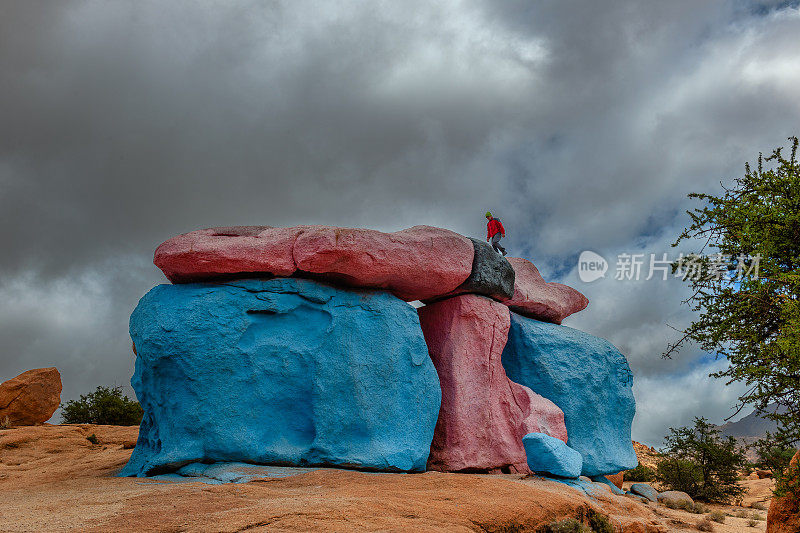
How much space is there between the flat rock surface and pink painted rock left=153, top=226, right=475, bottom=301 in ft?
10.8

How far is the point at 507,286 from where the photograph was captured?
11.0 m

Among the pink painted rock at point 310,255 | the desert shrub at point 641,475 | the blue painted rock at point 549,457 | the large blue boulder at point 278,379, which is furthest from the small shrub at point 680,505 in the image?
the pink painted rock at point 310,255

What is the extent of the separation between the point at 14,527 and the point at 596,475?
10407 millimetres

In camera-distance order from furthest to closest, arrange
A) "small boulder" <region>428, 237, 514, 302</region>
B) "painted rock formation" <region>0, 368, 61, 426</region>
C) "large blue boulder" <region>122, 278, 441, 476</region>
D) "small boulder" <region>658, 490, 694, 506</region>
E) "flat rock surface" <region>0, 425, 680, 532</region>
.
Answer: "painted rock formation" <region>0, 368, 61, 426</region>
"small boulder" <region>658, 490, 694, 506</region>
"small boulder" <region>428, 237, 514, 302</region>
"large blue boulder" <region>122, 278, 441, 476</region>
"flat rock surface" <region>0, 425, 680, 532</region>

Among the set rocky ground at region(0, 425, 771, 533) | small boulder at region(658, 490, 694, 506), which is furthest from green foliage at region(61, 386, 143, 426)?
small boulder at region(658, 490, 694, 506)

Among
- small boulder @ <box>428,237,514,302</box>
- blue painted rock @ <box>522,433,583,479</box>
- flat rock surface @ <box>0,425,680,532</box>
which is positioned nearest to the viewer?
flat rock surface @ <box>0,425,680,532</box>

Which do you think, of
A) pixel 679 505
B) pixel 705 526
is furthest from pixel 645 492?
pixel 705 526

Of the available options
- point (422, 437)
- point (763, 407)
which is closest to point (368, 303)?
point (422, 437)

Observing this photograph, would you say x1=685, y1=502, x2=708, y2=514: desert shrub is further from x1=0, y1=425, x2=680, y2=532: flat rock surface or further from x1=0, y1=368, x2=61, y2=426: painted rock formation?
x1=0, y1=368, x2=61, y2=426: painted rock formation

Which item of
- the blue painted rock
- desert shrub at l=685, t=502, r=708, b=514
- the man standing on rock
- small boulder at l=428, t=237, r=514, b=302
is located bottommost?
desert shrub at l=685, t=502, r=708, b=514

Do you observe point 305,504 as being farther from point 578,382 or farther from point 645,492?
point 645,492

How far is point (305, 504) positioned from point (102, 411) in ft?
52.8

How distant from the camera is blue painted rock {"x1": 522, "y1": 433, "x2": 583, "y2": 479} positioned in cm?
883

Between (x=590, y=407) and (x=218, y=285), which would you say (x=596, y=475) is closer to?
(x=590, y=407)
